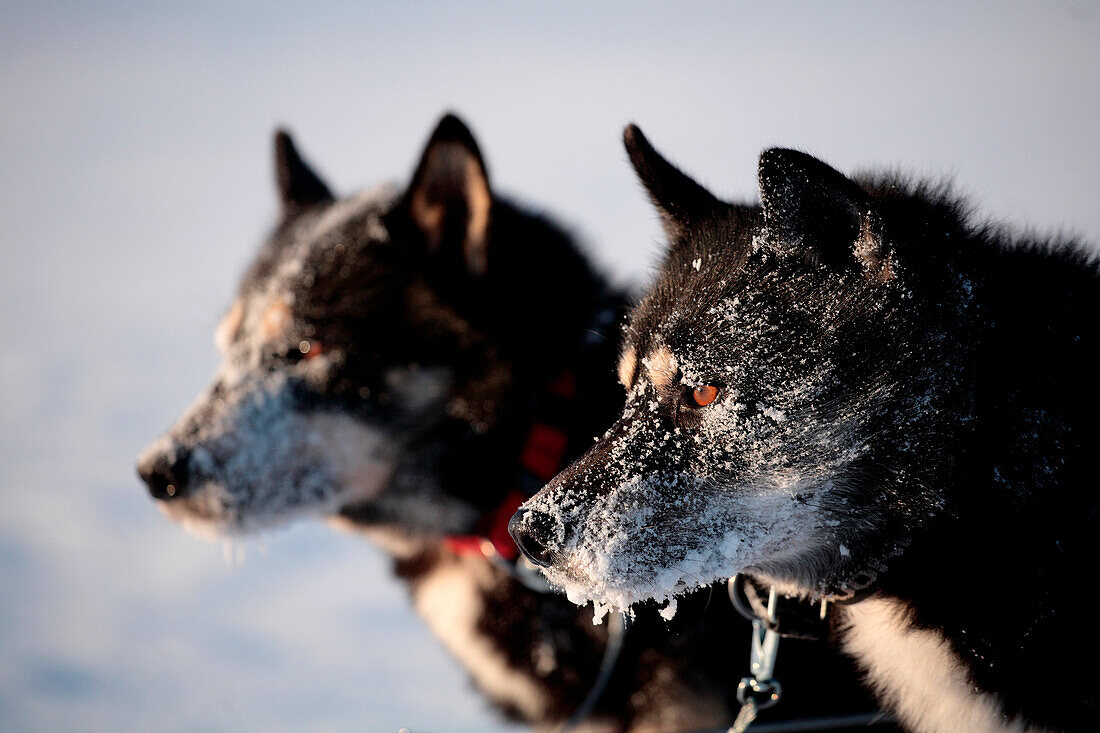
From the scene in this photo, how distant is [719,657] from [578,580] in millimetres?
970

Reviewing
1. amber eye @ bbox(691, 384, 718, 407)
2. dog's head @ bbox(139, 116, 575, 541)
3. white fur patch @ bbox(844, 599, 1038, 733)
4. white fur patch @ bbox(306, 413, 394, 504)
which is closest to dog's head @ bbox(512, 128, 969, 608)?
amber eye @ bbox(691, 384, 718, 407)

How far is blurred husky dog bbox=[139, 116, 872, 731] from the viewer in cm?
225

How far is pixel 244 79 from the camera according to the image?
24.9 feet

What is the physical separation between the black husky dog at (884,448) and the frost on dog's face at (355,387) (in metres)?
1.00

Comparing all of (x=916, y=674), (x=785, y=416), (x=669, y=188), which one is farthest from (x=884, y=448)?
(x=669, y=188)

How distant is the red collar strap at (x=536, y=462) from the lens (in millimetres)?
2209

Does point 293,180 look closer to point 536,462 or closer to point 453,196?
point 453,196

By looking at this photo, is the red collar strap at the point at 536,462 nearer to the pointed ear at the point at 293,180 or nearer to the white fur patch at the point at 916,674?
the white fur patch at the point at 916,674

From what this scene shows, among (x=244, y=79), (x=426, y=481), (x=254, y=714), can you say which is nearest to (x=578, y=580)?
(x=426, y=481)

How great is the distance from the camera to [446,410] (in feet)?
7.83

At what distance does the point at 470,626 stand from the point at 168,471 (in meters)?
1.04

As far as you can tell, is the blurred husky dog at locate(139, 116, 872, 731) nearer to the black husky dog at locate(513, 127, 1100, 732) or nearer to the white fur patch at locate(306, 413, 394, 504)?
the white fur patch at locate(306, 413, 394, 504)

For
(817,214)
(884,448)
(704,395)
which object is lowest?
(704,395)

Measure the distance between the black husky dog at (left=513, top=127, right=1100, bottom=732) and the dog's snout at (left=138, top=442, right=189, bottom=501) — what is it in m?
1.30
